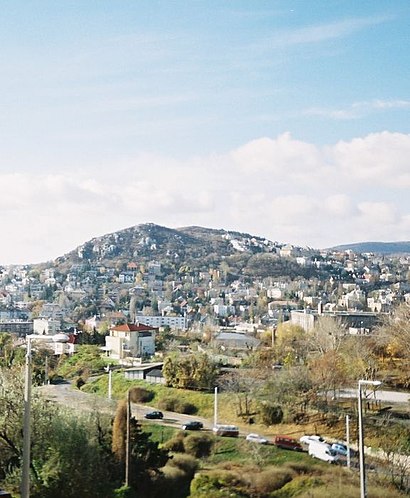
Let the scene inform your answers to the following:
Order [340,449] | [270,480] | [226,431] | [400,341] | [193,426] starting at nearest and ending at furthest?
[270,480] < [340,449] < [226,431] < [193,426] < [400,341]

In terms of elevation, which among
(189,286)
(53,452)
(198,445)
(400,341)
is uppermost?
(189,286)

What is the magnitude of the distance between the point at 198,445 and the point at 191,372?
854 cm

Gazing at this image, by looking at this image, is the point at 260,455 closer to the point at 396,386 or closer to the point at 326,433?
the point at 326,433

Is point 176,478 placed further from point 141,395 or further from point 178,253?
point 178,253

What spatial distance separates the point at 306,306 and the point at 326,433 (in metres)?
78.8

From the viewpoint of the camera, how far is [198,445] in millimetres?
21547

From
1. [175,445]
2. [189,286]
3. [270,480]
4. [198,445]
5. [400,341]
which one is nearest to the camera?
[270,480]

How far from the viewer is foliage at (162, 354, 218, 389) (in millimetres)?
29703

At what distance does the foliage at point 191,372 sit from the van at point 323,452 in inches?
376

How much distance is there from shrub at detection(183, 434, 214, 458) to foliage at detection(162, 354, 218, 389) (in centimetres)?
751

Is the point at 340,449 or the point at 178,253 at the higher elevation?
the point at 178,253

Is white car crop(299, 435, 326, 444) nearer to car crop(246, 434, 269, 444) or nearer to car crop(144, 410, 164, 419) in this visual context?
car crop(246, 434, 269, 444)

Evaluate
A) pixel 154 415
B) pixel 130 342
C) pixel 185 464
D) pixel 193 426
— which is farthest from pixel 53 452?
pixel 130 342

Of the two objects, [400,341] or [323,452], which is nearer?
[323,452]
